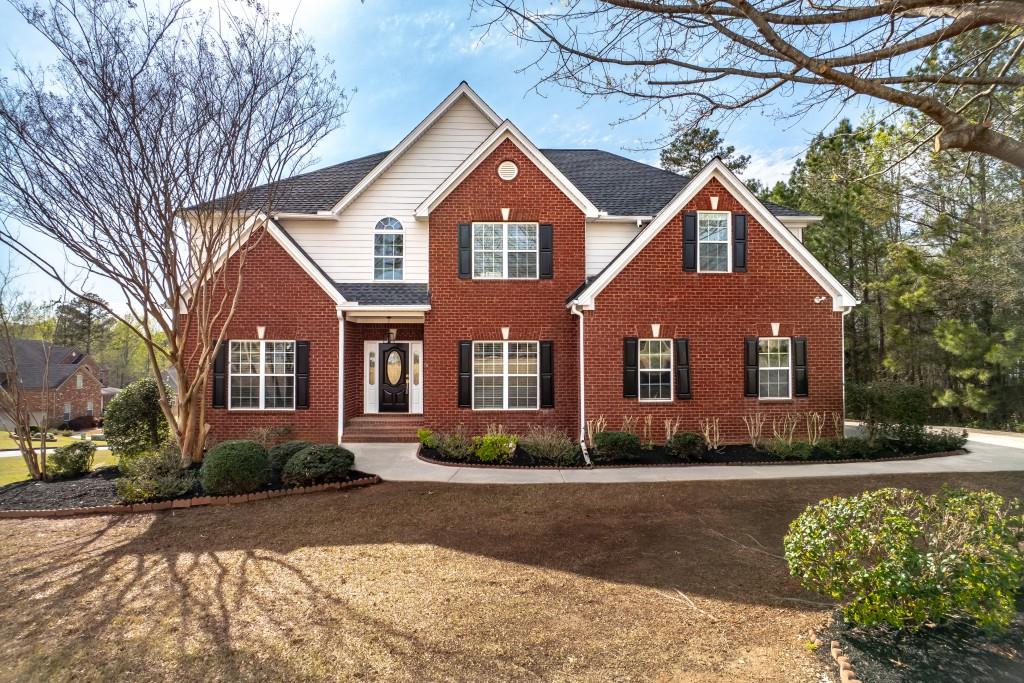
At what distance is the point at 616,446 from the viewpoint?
10.2 m

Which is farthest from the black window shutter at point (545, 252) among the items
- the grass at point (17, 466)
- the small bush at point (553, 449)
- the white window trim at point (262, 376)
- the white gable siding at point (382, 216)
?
the grass at point (17, 466)

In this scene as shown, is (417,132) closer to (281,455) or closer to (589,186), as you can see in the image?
(589,186)

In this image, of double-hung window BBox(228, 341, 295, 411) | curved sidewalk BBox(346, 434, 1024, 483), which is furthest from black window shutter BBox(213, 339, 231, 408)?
curved sidewalk BBox(346, 434, 1024, 483)

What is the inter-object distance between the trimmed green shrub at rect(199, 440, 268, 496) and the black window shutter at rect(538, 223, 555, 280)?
7784mm

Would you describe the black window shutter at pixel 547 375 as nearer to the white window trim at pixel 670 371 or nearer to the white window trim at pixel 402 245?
the white window trim at pixel 670 371

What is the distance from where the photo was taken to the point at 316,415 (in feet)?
39.9

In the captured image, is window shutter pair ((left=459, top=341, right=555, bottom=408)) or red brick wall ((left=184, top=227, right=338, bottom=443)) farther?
window shutter pair ((left=459, top=341, right=555, bottom=408))

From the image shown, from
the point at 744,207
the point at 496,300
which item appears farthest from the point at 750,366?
the point at 496,300

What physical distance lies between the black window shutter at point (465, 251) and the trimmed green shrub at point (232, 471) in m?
6.51

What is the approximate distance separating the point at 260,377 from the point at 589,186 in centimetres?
1093

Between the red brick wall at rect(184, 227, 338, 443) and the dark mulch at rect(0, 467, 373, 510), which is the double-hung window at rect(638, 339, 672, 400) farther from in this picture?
the red brick wall at rect(184, 227, 338, 443)

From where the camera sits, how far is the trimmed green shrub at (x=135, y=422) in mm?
11109

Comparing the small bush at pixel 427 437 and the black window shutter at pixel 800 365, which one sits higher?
the black window shutter at pixel 800 365

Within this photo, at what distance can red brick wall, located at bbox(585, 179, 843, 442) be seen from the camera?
11547mm
